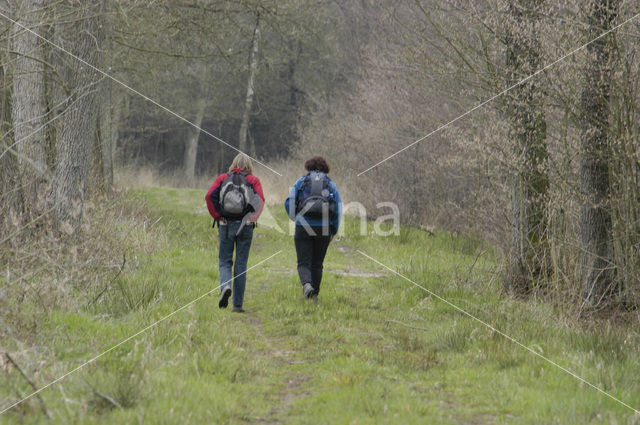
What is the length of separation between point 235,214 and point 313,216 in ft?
3.61

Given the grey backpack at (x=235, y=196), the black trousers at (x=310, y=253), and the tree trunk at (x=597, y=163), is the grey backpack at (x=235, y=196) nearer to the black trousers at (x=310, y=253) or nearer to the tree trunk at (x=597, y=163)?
the black trousers at (x=310, y=253)

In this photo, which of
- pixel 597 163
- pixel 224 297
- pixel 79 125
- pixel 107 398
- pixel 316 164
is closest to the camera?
pixel 107 398

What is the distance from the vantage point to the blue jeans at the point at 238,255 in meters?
7.84

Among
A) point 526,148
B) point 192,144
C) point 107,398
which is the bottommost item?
point 107,398

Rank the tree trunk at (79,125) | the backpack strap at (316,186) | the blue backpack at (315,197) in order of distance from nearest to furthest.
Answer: the blue backpack at (315,197), the backpack strap at (316,186), the tree trunk at (79,125)

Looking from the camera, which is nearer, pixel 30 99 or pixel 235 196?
pixel 235 196

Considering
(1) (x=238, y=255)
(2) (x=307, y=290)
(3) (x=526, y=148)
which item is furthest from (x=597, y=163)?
(1) (x=238, y=255)

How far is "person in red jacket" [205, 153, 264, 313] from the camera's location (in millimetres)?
7621

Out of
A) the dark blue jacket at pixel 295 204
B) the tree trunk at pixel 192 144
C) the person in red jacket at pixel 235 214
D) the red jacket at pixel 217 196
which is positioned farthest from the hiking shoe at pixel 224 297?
the tree trunk at pixel 192 144

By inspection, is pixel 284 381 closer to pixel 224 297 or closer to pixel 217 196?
pixel 224 297

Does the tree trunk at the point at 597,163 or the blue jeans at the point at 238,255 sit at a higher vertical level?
the tree trunk at the point at 597,163

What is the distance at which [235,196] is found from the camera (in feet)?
24.8

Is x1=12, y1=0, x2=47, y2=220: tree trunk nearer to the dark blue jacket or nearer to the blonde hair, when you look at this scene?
the blonde hair

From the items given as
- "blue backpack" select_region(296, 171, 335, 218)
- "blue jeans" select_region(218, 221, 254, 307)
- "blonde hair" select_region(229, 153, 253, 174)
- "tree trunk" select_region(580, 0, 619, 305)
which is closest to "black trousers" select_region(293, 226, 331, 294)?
"blue backpack" select_region(296, 171, 335, 218)
